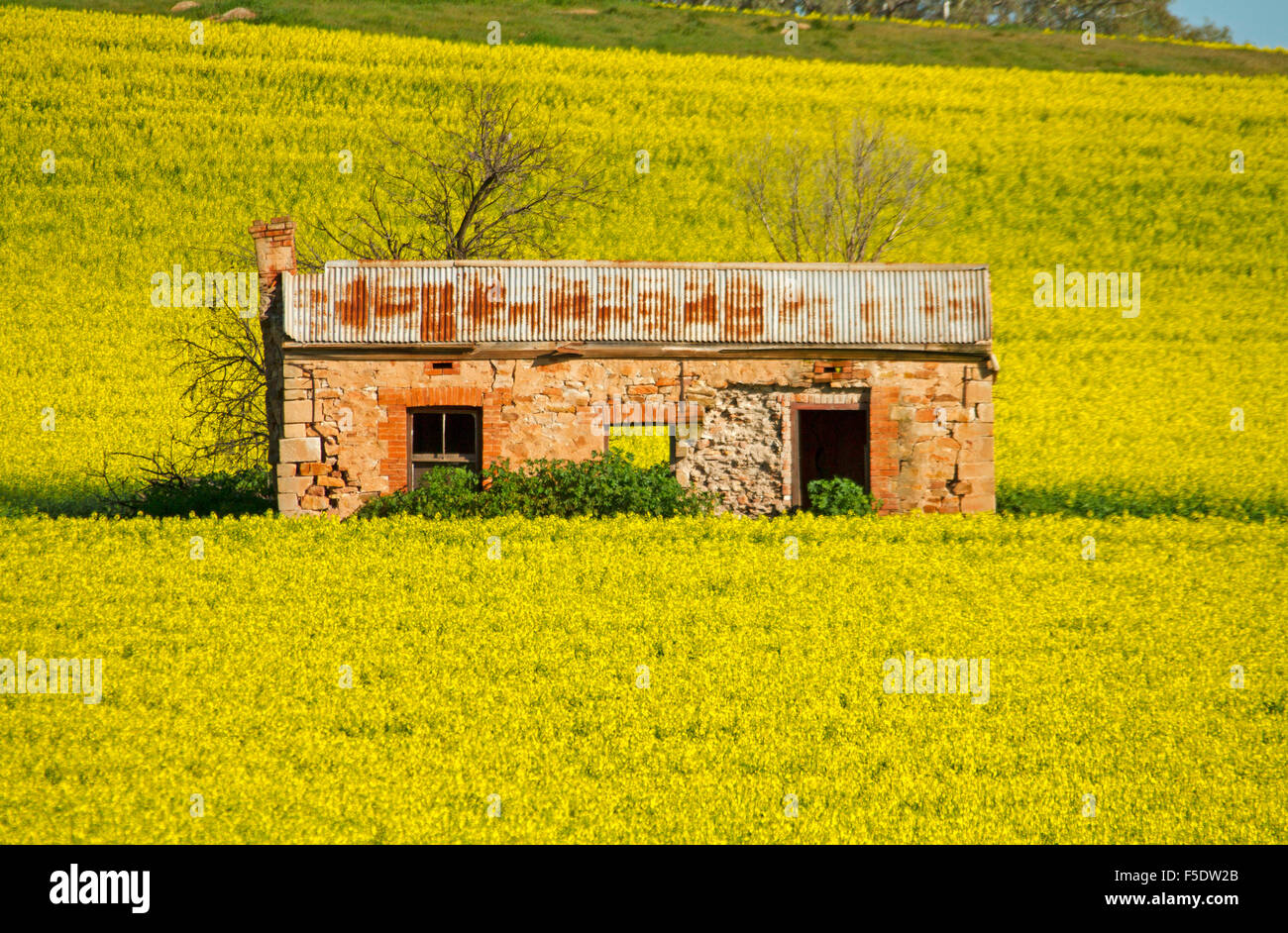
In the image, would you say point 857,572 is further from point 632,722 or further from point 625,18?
point 625,18

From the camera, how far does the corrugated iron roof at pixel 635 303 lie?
18.9 m

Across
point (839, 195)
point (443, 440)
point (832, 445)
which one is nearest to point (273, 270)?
point (443, 440)

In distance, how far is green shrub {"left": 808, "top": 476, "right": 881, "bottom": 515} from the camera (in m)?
18.9

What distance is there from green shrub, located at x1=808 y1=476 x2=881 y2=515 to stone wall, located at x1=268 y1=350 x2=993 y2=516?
0.25 metres

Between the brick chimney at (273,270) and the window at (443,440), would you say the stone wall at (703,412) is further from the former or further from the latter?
the brick chimney at (273,270)

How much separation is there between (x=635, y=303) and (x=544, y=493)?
3.28 metres

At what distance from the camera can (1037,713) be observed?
11375 millimetres

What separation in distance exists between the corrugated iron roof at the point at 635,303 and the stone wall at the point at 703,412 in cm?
43

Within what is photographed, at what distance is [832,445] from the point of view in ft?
69.4

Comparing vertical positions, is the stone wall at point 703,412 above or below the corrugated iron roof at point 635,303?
below

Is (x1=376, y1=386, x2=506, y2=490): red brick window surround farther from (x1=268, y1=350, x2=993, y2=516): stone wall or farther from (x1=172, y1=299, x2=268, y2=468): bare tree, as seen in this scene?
(x1=172, y1=299, x2=268, y2=468): bare tree

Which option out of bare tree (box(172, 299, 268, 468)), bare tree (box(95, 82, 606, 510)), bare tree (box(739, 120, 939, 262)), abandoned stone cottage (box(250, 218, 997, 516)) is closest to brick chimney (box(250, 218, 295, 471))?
abandoned stone cottage (box(250, 218, 997, 516))

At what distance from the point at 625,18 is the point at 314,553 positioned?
138ft

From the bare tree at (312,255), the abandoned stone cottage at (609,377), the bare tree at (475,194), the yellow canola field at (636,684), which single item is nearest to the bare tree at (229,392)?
the bare tree at (312,255)
